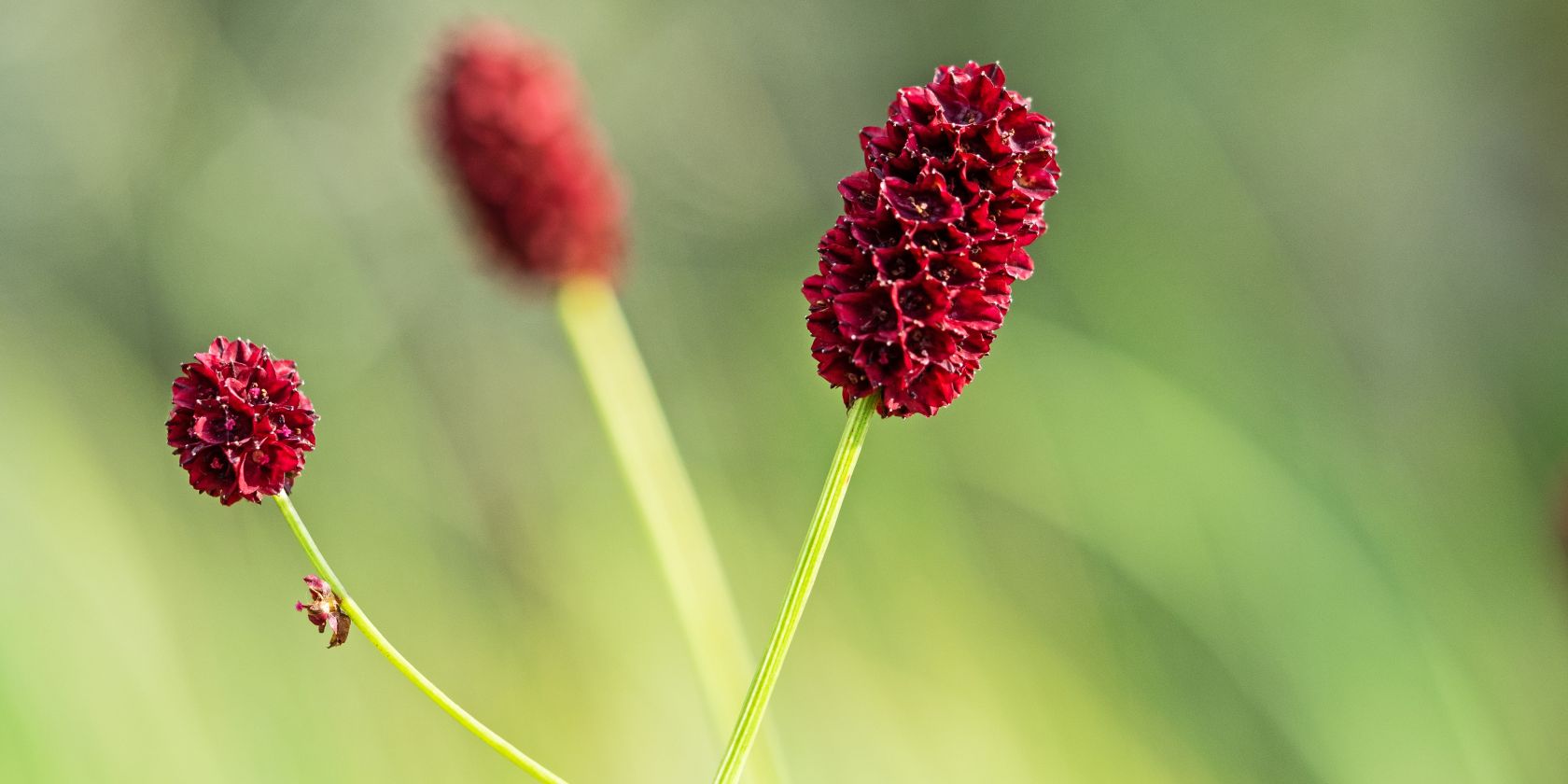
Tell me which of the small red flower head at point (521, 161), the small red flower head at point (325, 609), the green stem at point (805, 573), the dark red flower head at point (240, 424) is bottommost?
the small red flower head at point (325, 609)

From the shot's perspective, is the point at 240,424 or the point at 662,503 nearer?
the point at 240,424

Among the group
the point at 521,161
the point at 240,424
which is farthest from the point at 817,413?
the point at 240,424

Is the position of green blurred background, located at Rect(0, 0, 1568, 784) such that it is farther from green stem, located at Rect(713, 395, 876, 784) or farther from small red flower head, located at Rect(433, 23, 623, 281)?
green stem, located at Rect(713, 395, 876, 784)

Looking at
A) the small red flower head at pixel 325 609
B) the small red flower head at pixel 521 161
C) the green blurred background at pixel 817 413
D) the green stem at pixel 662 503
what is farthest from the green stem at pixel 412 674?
the green blurred background at pixel 817 413

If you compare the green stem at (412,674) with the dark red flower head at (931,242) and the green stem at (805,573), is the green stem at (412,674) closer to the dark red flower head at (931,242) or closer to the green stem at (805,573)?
the green stem at (805,573)

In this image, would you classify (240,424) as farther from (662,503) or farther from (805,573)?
(662,503)

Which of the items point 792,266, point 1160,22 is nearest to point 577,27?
point 792,266

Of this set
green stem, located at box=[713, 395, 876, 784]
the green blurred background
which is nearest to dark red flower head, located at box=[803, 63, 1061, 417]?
green stem, located at box=[713, 395, 876, 784]
